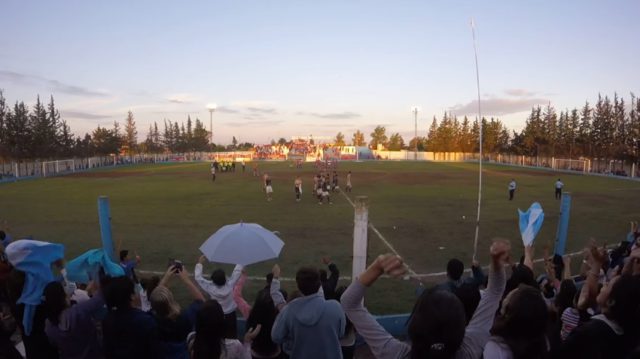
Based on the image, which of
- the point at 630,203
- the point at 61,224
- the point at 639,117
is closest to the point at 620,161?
the point at 639,117

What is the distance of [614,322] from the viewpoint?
2.99m

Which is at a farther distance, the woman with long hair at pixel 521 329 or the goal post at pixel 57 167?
the goal post at pixel 57 167

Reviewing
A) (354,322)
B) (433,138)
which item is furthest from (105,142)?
(354,322)

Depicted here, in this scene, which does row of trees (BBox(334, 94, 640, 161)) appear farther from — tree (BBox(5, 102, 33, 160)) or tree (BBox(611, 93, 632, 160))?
tree (BBox(5, 102, 33, 160))

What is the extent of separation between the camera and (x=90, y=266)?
538 cm

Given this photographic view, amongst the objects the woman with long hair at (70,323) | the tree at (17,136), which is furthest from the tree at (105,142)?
the woman with long hair at (70,323)

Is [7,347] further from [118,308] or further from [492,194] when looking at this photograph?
[492,194]

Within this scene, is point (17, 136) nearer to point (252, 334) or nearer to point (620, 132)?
point (252, 334)

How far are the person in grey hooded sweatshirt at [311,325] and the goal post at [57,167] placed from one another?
57.5 meters

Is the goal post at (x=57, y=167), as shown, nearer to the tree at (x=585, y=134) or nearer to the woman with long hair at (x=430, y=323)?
the woman with long hair at (x=430, y=323)

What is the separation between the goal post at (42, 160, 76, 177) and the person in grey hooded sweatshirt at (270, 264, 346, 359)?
2265 inches

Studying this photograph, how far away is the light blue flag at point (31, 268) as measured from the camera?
4.12 meters

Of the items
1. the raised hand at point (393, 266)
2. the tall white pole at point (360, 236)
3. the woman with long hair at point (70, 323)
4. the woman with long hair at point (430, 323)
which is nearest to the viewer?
the woman with long hair at point (430, 323)

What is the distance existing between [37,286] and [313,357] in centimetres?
282
